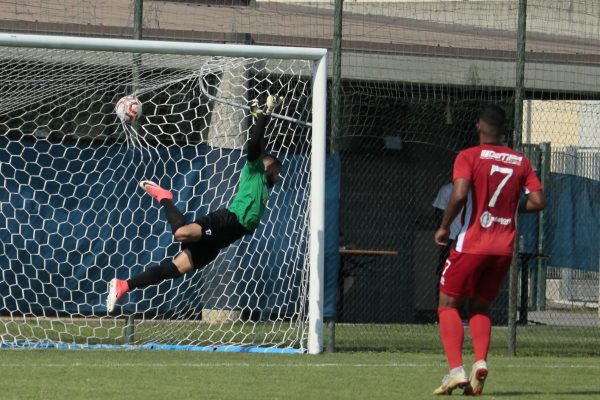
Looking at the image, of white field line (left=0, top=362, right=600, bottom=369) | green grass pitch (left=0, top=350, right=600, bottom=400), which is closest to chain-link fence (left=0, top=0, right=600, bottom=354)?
white field line (left=0, top=362, right=600, bottom=369)

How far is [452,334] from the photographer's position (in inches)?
339

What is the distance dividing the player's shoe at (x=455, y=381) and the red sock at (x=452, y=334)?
2.5 inches

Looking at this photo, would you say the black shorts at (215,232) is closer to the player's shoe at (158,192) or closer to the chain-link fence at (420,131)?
the player's shoe at (158,192)

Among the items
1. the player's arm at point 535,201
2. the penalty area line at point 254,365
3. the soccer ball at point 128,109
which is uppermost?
the soccer ball at point 128,109

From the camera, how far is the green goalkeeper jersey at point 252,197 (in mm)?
11250

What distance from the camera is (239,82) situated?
13.8 m

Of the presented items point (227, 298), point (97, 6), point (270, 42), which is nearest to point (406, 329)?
point (227, 298)

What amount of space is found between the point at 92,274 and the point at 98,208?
77cm

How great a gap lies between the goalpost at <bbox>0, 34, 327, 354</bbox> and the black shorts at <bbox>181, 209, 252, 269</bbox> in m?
1.61

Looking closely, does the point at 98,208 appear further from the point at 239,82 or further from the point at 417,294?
the point at 417,294

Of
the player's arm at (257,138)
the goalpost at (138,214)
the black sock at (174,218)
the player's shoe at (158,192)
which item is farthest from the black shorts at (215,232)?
the goalpost at (138,214)

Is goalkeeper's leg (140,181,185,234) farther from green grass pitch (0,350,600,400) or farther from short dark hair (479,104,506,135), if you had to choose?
short dark hair (479,104,506,135)

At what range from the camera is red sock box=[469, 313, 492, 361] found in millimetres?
8625

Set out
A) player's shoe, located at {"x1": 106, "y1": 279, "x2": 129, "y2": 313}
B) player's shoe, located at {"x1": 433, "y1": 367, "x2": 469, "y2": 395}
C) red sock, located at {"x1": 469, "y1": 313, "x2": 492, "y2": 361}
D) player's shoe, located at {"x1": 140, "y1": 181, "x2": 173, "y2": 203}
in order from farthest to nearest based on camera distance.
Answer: player's shoe, located at {"x1": 140, "y1": 181, "x2": 173, "y2": 203} → player's shoe, located at {"x1": 106, "y1": 279, "x2": 129, "y2": 313} → red sock, located at {"x1": 469, "y1": 313, "x2": 492, "y2": 361} → player's shoe, located at {"x1": 433, "y1": 367, "x2": 469, "y2": 395}
